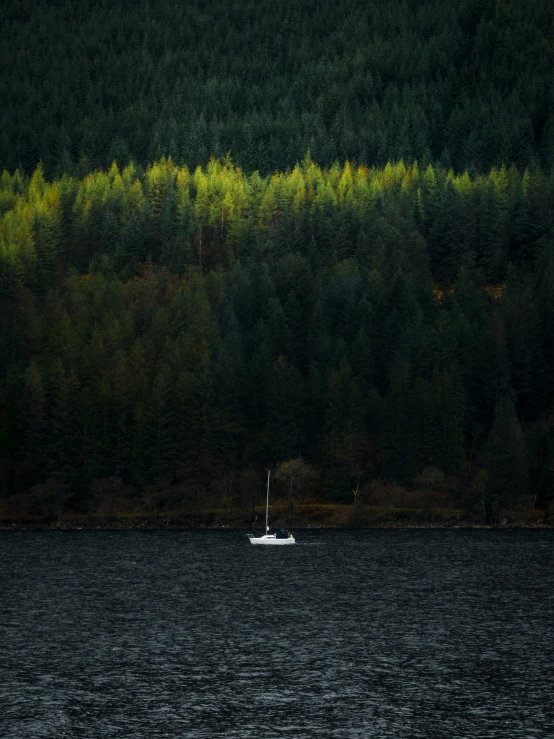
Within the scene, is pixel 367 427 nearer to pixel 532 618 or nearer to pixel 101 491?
pixel 101 491

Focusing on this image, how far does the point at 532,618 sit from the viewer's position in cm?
8706

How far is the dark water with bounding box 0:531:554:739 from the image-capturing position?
191 ft

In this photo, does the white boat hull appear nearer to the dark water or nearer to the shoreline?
the dark water

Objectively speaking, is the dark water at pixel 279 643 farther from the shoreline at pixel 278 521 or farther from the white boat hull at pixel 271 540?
the shoreline at pixel 278 521

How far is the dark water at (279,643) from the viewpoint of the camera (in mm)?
58244

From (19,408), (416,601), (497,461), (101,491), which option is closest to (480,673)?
(416,601)

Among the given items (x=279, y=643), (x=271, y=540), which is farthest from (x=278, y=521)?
(x=279, y=643)

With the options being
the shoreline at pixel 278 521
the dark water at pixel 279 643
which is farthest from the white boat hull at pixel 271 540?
the shoreline at pixel 278 521

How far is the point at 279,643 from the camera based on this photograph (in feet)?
254

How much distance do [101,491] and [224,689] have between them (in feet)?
335

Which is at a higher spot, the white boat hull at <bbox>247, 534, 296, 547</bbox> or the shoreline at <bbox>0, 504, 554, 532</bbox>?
the shoreline at <bbox>0, 504, 554, 532</bbox>

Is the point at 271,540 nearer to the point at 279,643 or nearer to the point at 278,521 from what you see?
the point at 278,521

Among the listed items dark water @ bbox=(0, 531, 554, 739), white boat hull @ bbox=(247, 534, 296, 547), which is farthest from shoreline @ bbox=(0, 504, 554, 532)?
dark water @ bbox=(0, 531, 554, 739)

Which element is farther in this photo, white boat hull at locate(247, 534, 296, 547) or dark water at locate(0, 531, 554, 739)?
white boat hull at locate(247, 534, 296, 547)
